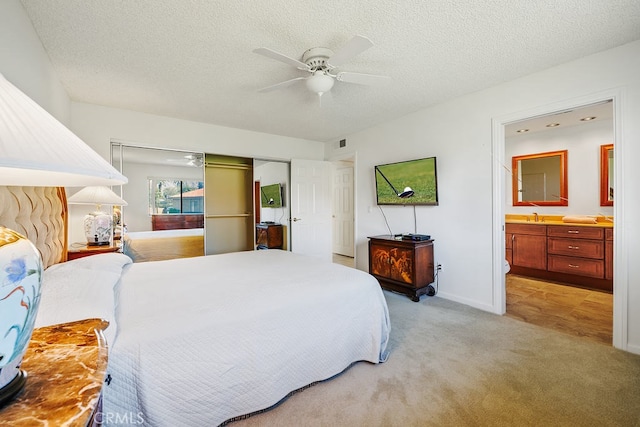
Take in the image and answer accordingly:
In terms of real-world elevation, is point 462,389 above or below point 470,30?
below

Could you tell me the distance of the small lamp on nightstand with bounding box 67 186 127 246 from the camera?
9.12 ft

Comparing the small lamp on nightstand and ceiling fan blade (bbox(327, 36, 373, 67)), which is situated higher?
ceiling fan blade (bbox(327, 36, 373, 67))

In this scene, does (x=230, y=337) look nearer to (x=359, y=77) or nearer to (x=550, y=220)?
(x=359, y=77)

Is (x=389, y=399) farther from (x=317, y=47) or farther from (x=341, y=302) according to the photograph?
(x=317, y=47)

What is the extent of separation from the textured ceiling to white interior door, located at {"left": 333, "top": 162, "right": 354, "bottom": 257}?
3.04 meters

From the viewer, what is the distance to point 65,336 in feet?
2.93

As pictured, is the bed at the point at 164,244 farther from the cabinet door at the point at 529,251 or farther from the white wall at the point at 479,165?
the cabinet door at the point at 529,251

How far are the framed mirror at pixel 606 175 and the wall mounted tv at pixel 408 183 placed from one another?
8.73 ft

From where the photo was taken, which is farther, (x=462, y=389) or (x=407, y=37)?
(x=407, y=37)

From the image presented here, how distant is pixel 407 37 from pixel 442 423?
2600 millimetres

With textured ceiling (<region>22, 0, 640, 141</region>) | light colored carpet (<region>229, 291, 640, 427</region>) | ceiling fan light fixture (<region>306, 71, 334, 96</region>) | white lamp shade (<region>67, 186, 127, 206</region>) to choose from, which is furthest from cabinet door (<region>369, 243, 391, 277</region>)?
white lamp shade (<region>67, 186, 127, 206</region>)

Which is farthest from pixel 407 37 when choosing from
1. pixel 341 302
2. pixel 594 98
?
pixel 341 302

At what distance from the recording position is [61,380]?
2.15 ft

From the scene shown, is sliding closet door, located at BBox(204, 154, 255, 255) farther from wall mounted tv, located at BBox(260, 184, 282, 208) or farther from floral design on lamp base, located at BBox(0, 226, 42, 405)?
floral design on lamp base, located at BBox(0, 226, 42, 405)
